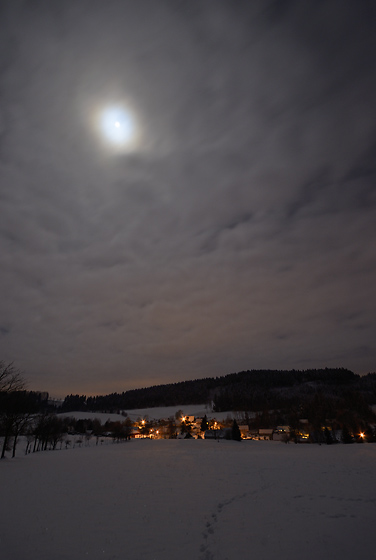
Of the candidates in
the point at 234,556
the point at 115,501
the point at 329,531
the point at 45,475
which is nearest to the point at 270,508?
the point at 329,531

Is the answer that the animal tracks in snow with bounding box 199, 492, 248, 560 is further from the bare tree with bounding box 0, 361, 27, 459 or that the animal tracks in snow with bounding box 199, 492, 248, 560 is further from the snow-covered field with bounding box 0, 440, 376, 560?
the bare tree with bounding box 0, 361, 27, 459

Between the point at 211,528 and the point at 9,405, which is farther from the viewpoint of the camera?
the point at 9,405

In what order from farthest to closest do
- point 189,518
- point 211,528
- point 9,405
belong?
point 9,405 → point 189,518 → point 211,528

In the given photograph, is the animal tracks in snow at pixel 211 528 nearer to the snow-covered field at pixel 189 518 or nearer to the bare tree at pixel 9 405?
the snow-covered field at pixel 189 518

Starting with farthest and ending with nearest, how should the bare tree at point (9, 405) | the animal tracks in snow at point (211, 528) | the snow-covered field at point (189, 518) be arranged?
the bare tree at point (9, 405), the snow-covered field at point (189, 518), the animal tracks in snow at point (211, 528)

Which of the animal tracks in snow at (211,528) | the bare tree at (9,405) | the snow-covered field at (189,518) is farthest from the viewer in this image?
the bare tree at (9,405)

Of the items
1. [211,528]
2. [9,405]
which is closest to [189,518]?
[211,528]

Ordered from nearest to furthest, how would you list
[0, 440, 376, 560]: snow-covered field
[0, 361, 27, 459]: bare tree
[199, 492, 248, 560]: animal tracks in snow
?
[199, 492, 248, 560]: animal tracks in snow, [0, 440, 376, 560]: snow-covered field, [0, 361, 27, 459]: bare tree

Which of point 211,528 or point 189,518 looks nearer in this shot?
point 211,528

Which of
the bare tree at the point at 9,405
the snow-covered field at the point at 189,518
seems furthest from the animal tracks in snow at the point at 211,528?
the bare tree at the point at 9,405

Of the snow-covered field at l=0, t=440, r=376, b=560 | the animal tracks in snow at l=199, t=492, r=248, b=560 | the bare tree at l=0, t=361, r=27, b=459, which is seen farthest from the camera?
the bare tree at l=0, t=361, r=27, b=459

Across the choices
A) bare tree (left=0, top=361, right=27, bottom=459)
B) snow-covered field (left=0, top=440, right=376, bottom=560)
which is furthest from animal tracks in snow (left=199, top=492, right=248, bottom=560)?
bare tree (left=0, top=361, right=27, bottom=459)

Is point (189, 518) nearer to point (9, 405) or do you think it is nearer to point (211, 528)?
point (211, 528)

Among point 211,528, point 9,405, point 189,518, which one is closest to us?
point 211,528
